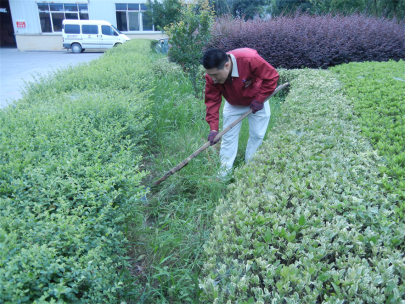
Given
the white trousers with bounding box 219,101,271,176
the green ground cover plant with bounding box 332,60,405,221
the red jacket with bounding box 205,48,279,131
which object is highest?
the red jacket with bounding box 205,48,279,131

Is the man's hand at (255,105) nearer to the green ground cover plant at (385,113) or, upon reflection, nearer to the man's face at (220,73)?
the man's face at (220,73)

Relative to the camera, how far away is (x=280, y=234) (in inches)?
61.1

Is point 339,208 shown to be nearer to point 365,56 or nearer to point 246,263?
point 246,263

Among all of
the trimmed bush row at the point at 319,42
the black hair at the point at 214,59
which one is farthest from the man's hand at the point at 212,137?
the trimmed bush row at the point at 319,42

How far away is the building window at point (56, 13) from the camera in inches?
913

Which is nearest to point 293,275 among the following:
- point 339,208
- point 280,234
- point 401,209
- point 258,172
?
point 280,234

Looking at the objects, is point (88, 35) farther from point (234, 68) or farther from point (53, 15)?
point (234, 68)

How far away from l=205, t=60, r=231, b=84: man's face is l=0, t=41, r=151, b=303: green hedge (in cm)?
101

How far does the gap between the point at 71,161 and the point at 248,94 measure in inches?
86.4

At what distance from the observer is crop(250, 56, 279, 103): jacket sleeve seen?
10.9ft

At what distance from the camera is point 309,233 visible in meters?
1.56

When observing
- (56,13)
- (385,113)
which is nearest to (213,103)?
(385,113)

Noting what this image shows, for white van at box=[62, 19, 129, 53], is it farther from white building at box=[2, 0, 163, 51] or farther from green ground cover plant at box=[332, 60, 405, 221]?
green ground cover plant at box=[332, 60, 405, 221]

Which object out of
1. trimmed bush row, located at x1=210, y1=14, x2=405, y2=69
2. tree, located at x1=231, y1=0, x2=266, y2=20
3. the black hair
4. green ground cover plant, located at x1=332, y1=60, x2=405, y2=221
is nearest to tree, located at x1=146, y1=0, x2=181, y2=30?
trimmed bush row, located at x1=210, y1=14, x2=405, y2=69
